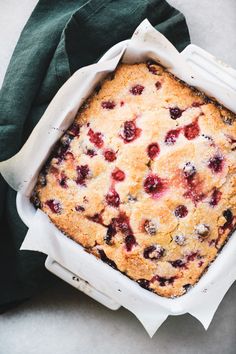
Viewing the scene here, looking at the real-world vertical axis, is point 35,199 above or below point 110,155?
below

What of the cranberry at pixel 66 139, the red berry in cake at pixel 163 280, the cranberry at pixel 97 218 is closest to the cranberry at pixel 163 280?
the red berry in cake at pixel 163 280

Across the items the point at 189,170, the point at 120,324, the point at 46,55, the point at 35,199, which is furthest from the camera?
the point at 120,324

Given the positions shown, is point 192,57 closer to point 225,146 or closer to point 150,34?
point 150,34

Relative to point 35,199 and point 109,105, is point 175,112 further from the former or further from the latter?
point 35,199

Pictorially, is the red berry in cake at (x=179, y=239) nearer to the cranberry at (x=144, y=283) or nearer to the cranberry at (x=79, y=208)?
the cranberry at (x=144, y=283)

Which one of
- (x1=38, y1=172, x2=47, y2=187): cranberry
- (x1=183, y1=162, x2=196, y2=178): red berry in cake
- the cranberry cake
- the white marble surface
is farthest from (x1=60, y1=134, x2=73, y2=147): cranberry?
the white marble surface

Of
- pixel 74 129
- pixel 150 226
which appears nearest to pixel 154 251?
pixel 150 226
